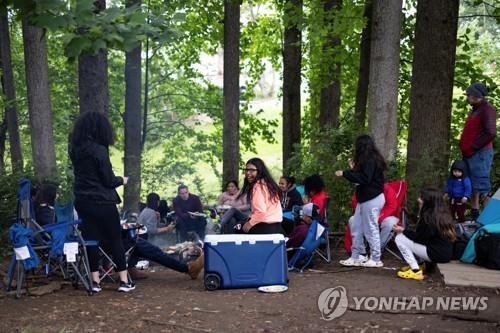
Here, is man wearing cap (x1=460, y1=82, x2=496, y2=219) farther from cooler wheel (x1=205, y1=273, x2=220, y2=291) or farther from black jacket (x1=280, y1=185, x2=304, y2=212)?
cooler wheel (x1=205, y1=273, x2=220, y2=291)

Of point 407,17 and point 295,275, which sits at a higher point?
point 407,17

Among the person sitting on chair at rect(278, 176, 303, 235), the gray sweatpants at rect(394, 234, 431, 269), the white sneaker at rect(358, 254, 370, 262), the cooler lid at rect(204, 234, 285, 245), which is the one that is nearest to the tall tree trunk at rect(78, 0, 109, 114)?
the person sitting on chair at rect(278, 176, 303, 235)

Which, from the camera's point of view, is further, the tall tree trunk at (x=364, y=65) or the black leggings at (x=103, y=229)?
the tall tree trunk at (x=364, y=65)

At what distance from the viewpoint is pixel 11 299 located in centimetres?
624

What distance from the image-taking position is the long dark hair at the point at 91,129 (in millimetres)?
6371

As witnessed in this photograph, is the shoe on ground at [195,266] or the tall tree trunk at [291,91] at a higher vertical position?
the tall tree trunk at [291,91]

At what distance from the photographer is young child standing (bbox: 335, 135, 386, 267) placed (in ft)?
24.2

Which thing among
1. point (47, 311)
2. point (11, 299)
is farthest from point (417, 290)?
point (11, 299)

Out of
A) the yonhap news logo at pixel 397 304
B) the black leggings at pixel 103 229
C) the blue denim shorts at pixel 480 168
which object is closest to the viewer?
the yonhap news logo at pixel 397 304

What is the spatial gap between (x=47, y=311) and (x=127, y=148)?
12296 mm

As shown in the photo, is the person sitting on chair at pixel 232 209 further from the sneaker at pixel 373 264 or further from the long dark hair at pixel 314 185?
the sneaker at pixel 373 264

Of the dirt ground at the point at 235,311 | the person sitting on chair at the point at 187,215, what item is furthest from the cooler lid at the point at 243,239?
the person sitting on chair at the point at 187,215

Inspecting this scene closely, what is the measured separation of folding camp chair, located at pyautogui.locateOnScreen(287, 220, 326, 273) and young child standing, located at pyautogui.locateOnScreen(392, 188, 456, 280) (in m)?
1.02

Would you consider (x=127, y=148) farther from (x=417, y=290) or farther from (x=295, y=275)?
(x=417, y=290)
